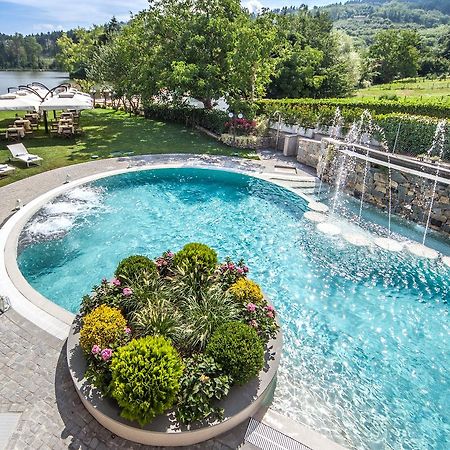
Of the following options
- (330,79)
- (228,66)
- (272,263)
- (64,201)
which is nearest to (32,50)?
(330,79)

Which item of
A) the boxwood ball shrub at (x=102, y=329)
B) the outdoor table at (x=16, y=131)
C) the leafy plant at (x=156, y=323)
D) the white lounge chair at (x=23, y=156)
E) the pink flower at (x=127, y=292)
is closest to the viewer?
the boxwood ball shrub at (x=102, y=329)

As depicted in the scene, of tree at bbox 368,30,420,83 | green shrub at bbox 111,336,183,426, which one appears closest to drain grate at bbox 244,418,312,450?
green shrub at bbox 111,336,183,426

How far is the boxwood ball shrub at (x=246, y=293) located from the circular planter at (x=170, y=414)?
4.46 feet

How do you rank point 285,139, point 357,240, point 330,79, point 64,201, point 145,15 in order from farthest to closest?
1. point 330,79
2. point 145,15
3. point 285,139
4. point 64,201
5. point 357,240

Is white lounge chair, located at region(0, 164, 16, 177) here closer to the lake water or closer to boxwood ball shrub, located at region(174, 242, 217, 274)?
boxwood ball shrub, located at region(174, 242, 217, 274)

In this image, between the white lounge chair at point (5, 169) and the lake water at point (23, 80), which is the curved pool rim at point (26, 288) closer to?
the white lounge chair at point (5, 169)

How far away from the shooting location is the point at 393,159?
1502cm

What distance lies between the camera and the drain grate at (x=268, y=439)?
5.48 m

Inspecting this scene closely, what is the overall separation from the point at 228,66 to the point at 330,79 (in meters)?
20.0

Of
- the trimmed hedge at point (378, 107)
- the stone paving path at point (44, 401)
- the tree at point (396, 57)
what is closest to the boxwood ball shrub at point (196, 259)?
the stone paving path at point (44, 401)

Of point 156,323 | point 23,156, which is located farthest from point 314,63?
point 156,323

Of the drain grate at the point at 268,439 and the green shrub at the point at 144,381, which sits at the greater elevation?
the green shrub at the point at 144,381

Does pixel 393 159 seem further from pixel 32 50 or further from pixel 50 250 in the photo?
pixel 32 50

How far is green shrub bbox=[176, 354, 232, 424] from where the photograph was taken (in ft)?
17.4
